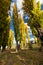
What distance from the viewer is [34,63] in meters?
15.7

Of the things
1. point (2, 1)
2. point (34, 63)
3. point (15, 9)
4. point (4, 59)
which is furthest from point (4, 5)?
point (15, 9)

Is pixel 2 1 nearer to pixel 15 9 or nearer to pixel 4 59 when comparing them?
pixel 4 59

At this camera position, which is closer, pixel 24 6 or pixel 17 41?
pixel 24 6

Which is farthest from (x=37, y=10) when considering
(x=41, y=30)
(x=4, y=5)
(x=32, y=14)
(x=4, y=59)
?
(x=4, y=59)

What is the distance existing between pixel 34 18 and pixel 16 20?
1779 centimetres

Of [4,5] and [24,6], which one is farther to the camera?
[24,6]

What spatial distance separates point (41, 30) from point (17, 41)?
69.4 feet

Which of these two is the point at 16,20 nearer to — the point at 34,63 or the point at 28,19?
the point at 28,19

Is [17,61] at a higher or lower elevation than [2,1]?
lower

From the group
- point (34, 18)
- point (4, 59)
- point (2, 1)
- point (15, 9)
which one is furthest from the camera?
point (15, 9)

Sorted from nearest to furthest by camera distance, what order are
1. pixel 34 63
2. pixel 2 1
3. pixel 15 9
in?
pixel 34 63, pixel 2 1, pixel 15 9

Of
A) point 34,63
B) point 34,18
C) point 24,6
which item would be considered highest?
point 24,6

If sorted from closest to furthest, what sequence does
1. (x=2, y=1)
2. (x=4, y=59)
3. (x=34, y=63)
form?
(x=34, y=63)
(x=4, y=59)
(x=2, y=1)

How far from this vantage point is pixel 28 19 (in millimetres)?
31859
